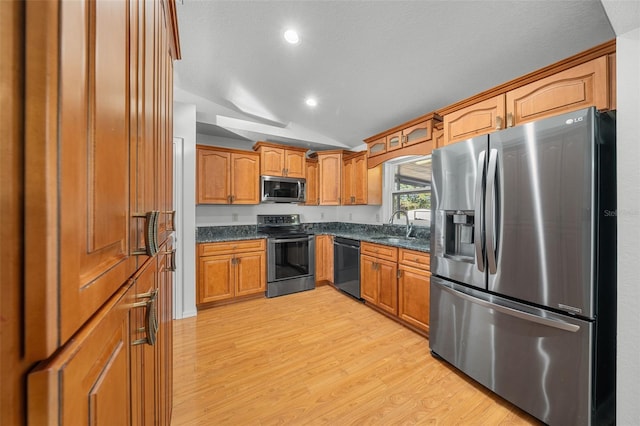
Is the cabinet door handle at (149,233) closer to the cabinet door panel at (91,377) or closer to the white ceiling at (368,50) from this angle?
the cabinet door panel at (91,377)

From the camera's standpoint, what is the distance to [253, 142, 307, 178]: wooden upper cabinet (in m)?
3.74

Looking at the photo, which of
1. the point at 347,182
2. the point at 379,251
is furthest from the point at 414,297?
the point at 347,182

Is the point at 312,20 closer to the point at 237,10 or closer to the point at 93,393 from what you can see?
the point at 237,10

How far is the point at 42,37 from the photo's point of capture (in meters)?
0.26

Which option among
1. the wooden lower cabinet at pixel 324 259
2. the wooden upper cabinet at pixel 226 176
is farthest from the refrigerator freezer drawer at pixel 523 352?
the wooden upper cabinet at pixel 226 176

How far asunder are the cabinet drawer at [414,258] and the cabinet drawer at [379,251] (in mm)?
88

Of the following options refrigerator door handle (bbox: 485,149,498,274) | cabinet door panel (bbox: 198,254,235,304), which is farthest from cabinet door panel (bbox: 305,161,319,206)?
refrigerator door handle (bbox: 485,149,498,274)

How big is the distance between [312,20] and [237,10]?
1.87 feet

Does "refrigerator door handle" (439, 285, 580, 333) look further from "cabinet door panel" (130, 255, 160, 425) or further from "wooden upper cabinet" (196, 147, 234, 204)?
"wooden upper cabinet" (196, 147, 234, 204)

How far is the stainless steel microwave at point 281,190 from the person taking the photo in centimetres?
373

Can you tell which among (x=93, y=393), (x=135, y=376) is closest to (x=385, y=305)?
(x=135, y=376)

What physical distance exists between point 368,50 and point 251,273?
114 inches

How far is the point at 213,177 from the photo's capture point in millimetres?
3404

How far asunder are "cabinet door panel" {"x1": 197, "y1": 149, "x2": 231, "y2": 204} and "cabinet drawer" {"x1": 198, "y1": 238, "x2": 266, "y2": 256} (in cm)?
62
